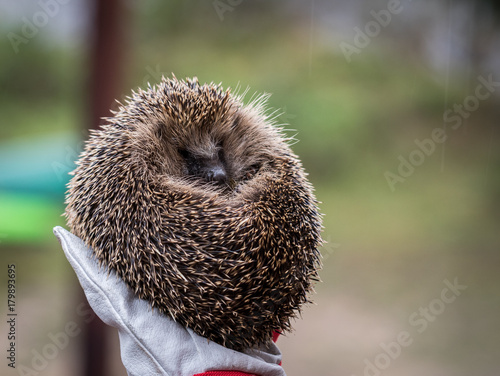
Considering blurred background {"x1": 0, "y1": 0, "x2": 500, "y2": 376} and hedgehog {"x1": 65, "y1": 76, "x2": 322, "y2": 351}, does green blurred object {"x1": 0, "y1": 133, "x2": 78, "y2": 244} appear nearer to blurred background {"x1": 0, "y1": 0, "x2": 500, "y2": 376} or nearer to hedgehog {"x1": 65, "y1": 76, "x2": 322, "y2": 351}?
blurred background {"x1": 0, "y1": 0, "x2": 500, "y2": 376}

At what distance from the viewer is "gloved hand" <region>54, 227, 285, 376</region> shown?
84 centimetres

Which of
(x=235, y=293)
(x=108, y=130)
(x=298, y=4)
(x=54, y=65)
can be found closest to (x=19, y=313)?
(x=54, y=65)

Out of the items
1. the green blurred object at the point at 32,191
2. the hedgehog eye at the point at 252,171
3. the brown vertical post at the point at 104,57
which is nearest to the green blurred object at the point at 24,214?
the green blurred object at the point at 32,191

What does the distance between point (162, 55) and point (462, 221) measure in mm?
3068

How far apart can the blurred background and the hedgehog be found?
70.2 inches

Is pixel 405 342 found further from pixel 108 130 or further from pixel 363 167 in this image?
pixel 108 130

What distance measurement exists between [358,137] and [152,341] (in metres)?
3.80

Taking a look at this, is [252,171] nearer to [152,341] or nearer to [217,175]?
[217,175]

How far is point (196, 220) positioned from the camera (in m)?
0.82

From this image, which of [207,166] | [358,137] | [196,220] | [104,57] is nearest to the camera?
[196,220]

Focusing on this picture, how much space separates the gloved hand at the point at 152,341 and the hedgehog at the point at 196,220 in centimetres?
2

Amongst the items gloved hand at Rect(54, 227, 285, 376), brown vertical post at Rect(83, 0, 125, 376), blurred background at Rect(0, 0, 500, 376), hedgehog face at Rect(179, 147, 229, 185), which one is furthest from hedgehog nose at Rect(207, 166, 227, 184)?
blurred background at Rect(0, 0, 500, 376)

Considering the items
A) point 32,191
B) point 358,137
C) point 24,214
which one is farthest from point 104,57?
point 358,137

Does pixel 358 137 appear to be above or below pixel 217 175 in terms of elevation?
above
